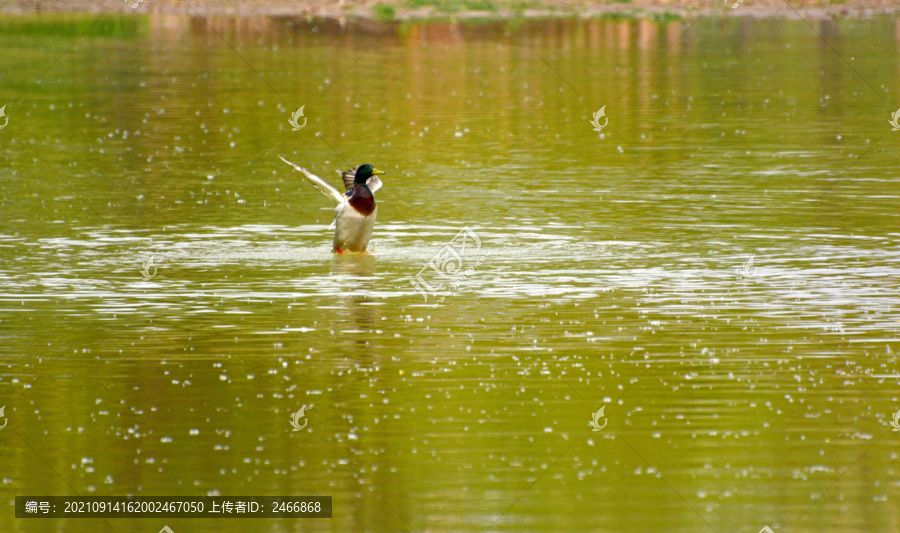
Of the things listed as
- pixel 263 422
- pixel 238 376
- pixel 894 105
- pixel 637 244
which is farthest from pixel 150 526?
pixel 894 105

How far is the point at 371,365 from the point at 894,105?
66.6ft

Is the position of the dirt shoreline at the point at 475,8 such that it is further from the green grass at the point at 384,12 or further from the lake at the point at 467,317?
the lake at the point at 467,317

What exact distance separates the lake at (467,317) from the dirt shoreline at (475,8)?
96.0 ft

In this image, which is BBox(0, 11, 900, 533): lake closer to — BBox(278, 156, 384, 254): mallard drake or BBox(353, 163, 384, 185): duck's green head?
BBox(278, 156, 384, 254): mallard drake

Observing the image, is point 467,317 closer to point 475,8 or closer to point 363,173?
point 363,173

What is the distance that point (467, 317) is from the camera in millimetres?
13336

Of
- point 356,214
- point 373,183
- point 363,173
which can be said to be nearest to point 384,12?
point 373,183

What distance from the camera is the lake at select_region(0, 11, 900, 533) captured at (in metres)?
9.35

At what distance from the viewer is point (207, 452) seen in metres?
9.90

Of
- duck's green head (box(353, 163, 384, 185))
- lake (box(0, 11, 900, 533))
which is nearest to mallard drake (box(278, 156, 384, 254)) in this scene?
duck's green head (box(353, 163, 384, 185))

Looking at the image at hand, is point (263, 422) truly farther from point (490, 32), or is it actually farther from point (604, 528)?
point (490, 32)

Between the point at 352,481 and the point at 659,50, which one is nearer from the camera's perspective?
the point at 352,481

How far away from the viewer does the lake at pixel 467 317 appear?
9352mm

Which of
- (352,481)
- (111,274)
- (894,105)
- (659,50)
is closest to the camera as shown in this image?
(352,481)
